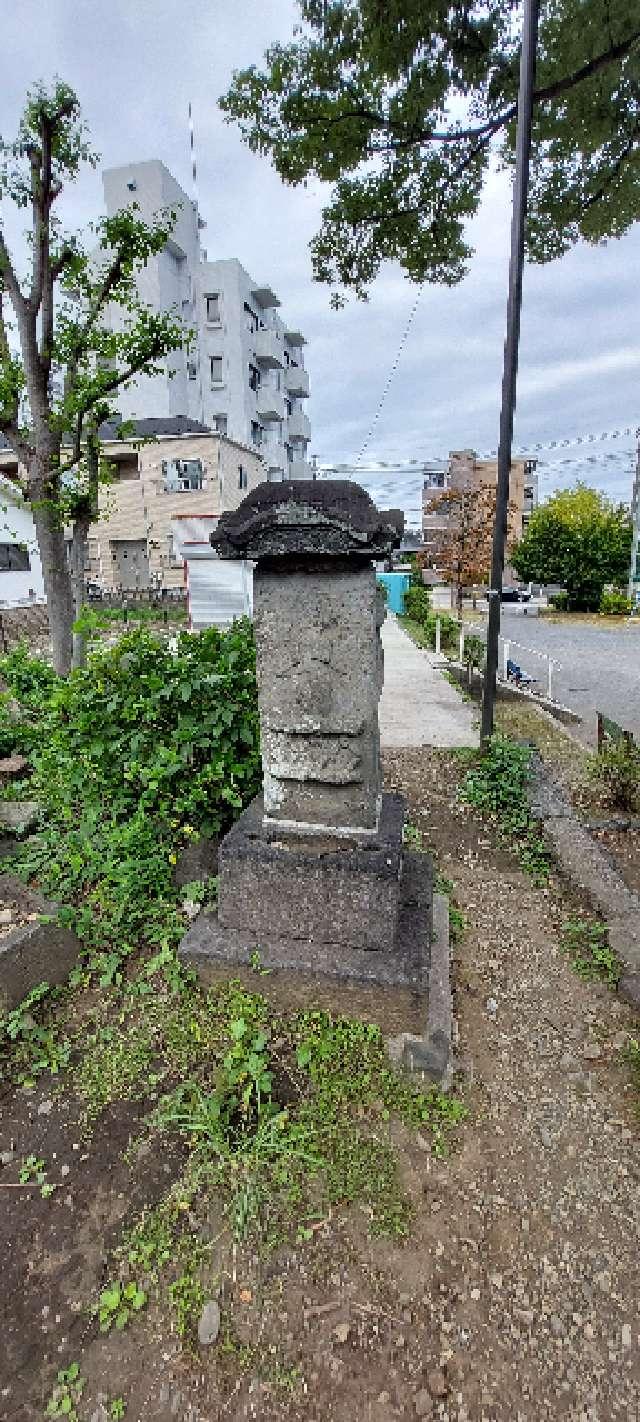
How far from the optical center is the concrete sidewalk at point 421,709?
24.5ft

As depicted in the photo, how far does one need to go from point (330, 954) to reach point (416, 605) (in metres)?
21.3

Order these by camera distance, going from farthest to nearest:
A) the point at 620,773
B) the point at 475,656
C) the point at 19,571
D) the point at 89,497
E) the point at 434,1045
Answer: the point at 19,571 → the point at 475,656 → the point at 89,497 → the point at 620,773 → the point at 434,1045

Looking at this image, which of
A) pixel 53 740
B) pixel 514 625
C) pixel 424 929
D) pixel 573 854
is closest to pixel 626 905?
pixel 573 854

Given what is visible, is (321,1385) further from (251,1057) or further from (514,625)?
(514,625)

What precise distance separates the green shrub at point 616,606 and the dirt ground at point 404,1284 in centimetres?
2942

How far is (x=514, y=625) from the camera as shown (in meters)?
24.6

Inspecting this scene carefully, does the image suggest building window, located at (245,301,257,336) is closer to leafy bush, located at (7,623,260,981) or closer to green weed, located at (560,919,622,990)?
leafy bush, located at (7,623,260,981)

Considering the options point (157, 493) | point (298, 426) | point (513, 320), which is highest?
point (298, 426)

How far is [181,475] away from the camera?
24031 mm

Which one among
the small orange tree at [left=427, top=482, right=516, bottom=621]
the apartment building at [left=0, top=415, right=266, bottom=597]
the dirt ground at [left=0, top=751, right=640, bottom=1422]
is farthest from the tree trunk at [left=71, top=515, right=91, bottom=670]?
the apartment building at [left=0, top=415, right=266, bottom=597]

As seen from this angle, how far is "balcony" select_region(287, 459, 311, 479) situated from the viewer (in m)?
40.9

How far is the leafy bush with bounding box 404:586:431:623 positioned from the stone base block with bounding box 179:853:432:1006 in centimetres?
1861

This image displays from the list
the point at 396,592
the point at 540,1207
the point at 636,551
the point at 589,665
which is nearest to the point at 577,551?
the point at 636,551

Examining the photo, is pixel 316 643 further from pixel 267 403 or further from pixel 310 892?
pixel 267 403
